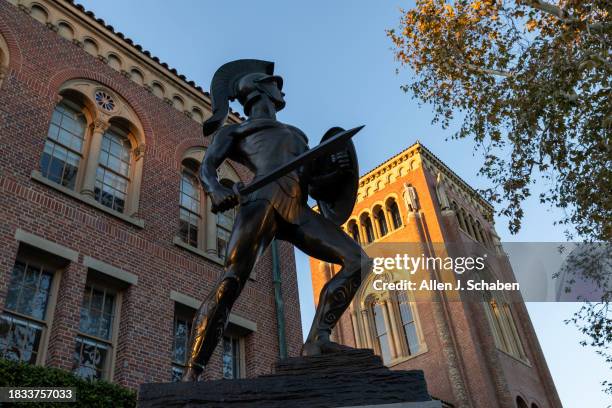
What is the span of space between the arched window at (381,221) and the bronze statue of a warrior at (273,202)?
29050 mm

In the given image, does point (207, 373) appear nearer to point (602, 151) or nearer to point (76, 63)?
point (76, 63)

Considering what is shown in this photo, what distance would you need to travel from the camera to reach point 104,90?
13445 millimetres

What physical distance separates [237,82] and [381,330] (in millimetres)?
26790

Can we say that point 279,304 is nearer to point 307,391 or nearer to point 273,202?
point 273,202

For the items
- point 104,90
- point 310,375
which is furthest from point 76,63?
point 310,375

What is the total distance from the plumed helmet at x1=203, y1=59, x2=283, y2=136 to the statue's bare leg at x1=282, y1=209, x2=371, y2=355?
1.15 m

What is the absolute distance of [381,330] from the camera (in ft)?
98.3

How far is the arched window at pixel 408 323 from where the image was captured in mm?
28188

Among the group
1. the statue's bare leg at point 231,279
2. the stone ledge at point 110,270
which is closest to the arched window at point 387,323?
the stone ledge at point 110,270

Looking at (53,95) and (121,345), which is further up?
(53,95)

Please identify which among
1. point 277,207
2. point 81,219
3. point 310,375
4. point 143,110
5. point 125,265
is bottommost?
→ point 310,375

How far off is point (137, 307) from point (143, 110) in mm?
5575

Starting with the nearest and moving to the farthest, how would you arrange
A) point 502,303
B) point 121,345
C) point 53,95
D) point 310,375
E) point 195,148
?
point 310,375 → point 121,345 → point 53,95 → point 195,148 → point 502,303

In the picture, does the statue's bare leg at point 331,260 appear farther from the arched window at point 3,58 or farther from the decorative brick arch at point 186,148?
the decorative brick arch at point 186,148
